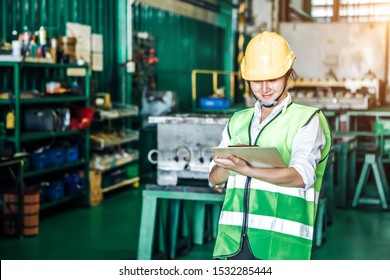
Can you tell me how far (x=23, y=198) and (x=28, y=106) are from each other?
1267 millimetres

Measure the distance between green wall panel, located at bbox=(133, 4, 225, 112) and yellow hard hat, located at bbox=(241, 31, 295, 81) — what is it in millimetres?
6293

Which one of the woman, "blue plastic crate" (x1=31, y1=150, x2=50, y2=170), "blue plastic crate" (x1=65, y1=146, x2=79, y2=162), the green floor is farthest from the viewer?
"blue plastic crate" (x1=65, y1=146, x2=79, y2=162)

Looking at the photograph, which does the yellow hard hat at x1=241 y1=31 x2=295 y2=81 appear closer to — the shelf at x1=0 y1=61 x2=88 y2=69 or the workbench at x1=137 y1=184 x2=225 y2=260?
the workbench at x1=137 y1=184 x2=225 y2=260

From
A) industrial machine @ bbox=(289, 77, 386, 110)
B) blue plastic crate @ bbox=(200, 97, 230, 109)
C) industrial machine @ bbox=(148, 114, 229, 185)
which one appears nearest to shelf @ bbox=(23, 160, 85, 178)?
industrial machine @ bbox=(148, 114, 229, 185)

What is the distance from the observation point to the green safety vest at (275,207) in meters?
2.50

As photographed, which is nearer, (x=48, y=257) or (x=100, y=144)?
(x=48, y=257)

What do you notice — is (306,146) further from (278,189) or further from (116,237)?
(116,237)

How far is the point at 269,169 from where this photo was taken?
2406 millimetres

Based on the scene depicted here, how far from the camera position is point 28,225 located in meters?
5.53

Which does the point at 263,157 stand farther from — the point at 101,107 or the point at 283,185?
the point at 101,107

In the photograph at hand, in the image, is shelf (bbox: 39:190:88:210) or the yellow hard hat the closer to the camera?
the yellow hard hat

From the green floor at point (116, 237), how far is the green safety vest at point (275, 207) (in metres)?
2.47

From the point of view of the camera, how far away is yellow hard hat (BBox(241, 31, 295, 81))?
8.21 ft

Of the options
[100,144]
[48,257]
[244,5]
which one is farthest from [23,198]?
[244,5]
